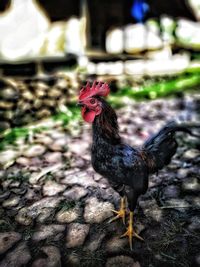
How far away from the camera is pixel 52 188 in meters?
4.11

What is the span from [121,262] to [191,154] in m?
2.52

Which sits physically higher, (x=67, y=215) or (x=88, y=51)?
(x=88, y=51)

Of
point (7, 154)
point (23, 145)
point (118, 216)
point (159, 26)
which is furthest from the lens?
Result: point (159, 26)

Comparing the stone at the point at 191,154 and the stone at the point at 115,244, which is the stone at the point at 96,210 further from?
the stone at the point at 191,154

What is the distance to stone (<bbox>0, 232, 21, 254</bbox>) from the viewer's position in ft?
10.2

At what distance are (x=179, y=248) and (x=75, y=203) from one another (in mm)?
1315

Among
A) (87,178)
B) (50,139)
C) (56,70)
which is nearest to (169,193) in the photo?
(87,178)

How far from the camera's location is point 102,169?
2998 millimetres

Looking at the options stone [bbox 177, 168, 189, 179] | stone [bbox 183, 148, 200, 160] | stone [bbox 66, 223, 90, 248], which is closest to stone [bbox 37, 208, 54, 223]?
stone [bbox 66, 223, 90, 248]

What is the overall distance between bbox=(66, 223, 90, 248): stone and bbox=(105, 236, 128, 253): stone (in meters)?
0.26

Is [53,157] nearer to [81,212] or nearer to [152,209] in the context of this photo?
[81,212]

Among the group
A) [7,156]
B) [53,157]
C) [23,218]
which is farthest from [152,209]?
[7,156]

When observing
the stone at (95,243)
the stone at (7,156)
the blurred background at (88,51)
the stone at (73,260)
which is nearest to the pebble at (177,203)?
Result: the stone at (95,243)

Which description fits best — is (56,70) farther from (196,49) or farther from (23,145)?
(196,49)
